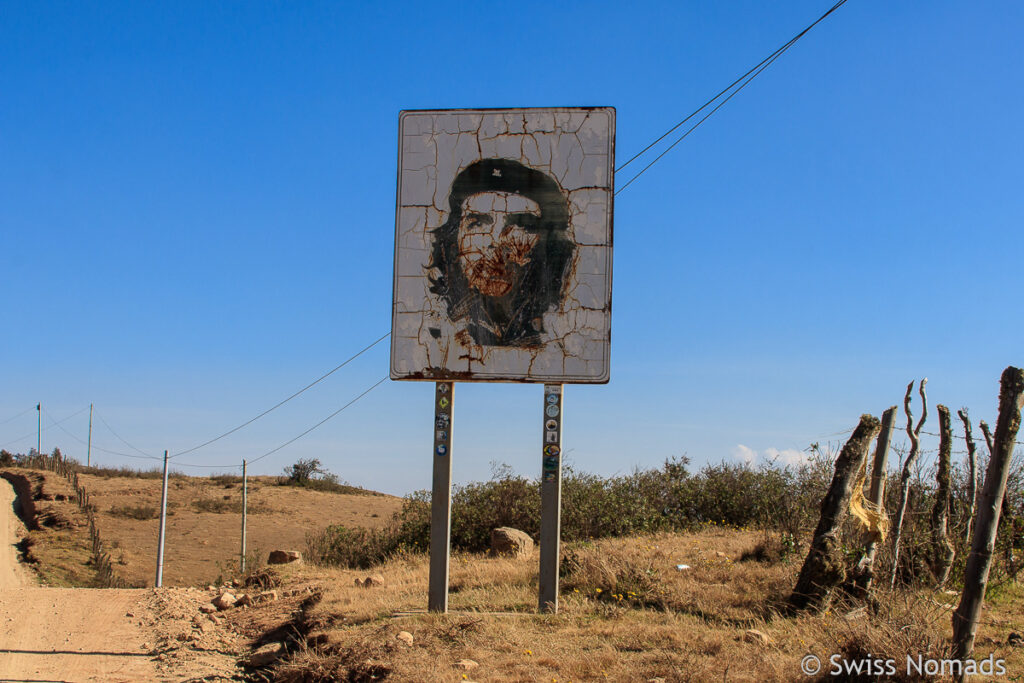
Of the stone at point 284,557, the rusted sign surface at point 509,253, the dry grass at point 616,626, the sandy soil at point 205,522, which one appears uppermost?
the rusted sign surface at point 509,253

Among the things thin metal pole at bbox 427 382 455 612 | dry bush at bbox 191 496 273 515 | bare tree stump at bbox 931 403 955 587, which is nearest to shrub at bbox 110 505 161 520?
dry bush at bbox 191 496 273 515

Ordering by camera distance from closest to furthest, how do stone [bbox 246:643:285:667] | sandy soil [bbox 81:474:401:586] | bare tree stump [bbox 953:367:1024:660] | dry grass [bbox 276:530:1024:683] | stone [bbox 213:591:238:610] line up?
1. bare tree stump [bbox 953:367:1024:660]
2. dry grass [bbox 276:530:1024:683]
3. stone [bbox 246:643:285:667]
4. stone [bbox 213:591:238:610]
5. sandy soil [bbox 81:474:401:586]

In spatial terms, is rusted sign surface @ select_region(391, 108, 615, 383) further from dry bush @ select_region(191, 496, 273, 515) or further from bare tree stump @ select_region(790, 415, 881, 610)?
dry bush @ select_region(191, 496, 273, 515)

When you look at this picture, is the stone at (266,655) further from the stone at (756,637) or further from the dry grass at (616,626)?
the stone at (756,637)

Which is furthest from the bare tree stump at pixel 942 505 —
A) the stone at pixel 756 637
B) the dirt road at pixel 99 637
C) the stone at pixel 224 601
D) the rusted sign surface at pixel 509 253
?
the stone at pixel 224 601

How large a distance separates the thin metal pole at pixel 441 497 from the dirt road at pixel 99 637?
7.75 ft

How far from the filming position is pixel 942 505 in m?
9.29

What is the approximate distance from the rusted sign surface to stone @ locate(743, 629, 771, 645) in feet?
10.7

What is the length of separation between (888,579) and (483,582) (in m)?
5.15

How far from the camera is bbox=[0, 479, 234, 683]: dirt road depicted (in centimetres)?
837

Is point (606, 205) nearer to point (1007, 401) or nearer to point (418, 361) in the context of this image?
point (418, 361)

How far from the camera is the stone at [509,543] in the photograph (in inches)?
582

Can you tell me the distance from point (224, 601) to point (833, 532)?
876 centimetres

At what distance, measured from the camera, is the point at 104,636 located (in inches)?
404
